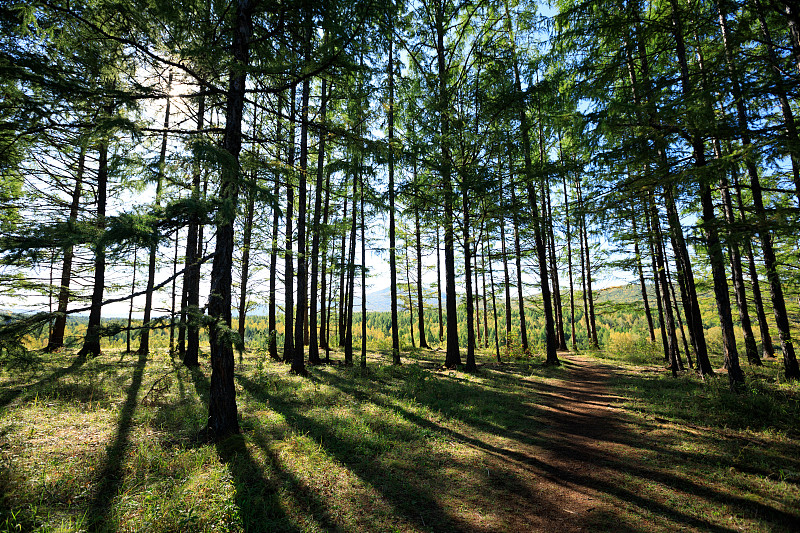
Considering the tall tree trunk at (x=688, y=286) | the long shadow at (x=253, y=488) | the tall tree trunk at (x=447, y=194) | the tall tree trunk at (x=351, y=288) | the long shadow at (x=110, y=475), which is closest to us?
the long shadow at (x=110, y=475)

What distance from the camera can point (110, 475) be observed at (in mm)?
4582

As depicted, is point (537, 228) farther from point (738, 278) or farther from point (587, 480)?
point (587, 480)

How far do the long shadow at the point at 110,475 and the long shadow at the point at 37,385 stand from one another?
2483mm

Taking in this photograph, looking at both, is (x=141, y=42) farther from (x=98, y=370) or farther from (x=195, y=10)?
(x=98, y=370)

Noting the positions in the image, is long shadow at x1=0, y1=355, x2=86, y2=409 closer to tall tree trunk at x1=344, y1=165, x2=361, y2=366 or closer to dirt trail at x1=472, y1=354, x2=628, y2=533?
tall tree trunk at x1=344, y1=165, x2=361, y2=366

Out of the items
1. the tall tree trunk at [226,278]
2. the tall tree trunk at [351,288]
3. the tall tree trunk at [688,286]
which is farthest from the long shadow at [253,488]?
the tall tree trunk at [688,286]

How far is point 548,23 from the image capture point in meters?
11.7

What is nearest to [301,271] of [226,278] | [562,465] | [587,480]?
[226,278]

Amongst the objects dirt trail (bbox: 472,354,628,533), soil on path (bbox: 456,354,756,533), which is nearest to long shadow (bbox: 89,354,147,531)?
soil on path (bbox: 456,354,756,533)

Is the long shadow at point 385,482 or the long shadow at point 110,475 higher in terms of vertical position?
the long shadow at point 110,475

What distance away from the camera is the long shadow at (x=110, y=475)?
11.9 ft

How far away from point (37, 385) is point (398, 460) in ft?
34.0

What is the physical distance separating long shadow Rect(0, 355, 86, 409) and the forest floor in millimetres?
94

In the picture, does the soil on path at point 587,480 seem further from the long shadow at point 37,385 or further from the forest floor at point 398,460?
the long shadow at point 37,385
